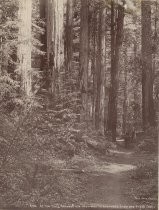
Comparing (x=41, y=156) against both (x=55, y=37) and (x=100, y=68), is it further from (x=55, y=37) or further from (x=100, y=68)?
(x=100, y=68)

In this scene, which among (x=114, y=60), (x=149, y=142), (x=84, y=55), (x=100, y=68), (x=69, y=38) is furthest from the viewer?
(x=100, y=68)

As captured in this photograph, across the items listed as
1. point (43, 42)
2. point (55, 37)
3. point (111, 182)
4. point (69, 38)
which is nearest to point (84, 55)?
point (69, 38)

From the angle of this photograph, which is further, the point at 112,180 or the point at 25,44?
the point at 25,44


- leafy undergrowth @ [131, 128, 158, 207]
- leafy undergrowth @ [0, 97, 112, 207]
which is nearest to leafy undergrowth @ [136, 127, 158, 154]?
leafy undergrowth @ [131, 128, 158, 207]

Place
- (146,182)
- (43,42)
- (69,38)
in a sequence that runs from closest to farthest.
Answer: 1. (146,182)
2. (43,42)
3. (69,38)

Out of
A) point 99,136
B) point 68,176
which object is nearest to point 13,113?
point 68,176

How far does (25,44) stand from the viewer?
771cm

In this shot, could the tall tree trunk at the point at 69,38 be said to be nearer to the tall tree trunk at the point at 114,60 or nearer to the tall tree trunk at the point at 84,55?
the tall tree trunk at the point at 84,55

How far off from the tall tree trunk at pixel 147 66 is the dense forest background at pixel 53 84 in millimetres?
17

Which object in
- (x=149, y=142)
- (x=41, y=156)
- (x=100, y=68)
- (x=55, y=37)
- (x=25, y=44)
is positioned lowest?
(x=41, y=156)

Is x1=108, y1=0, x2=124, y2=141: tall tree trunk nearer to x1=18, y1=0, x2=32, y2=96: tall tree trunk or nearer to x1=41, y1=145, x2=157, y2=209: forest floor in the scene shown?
x1=41, y1=145, x2=157, y2=209: forest floor

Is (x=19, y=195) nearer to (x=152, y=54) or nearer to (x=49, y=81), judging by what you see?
(x=49, y=81)

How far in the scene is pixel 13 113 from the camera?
7.45 meters

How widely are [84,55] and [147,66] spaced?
2226 millimetres
